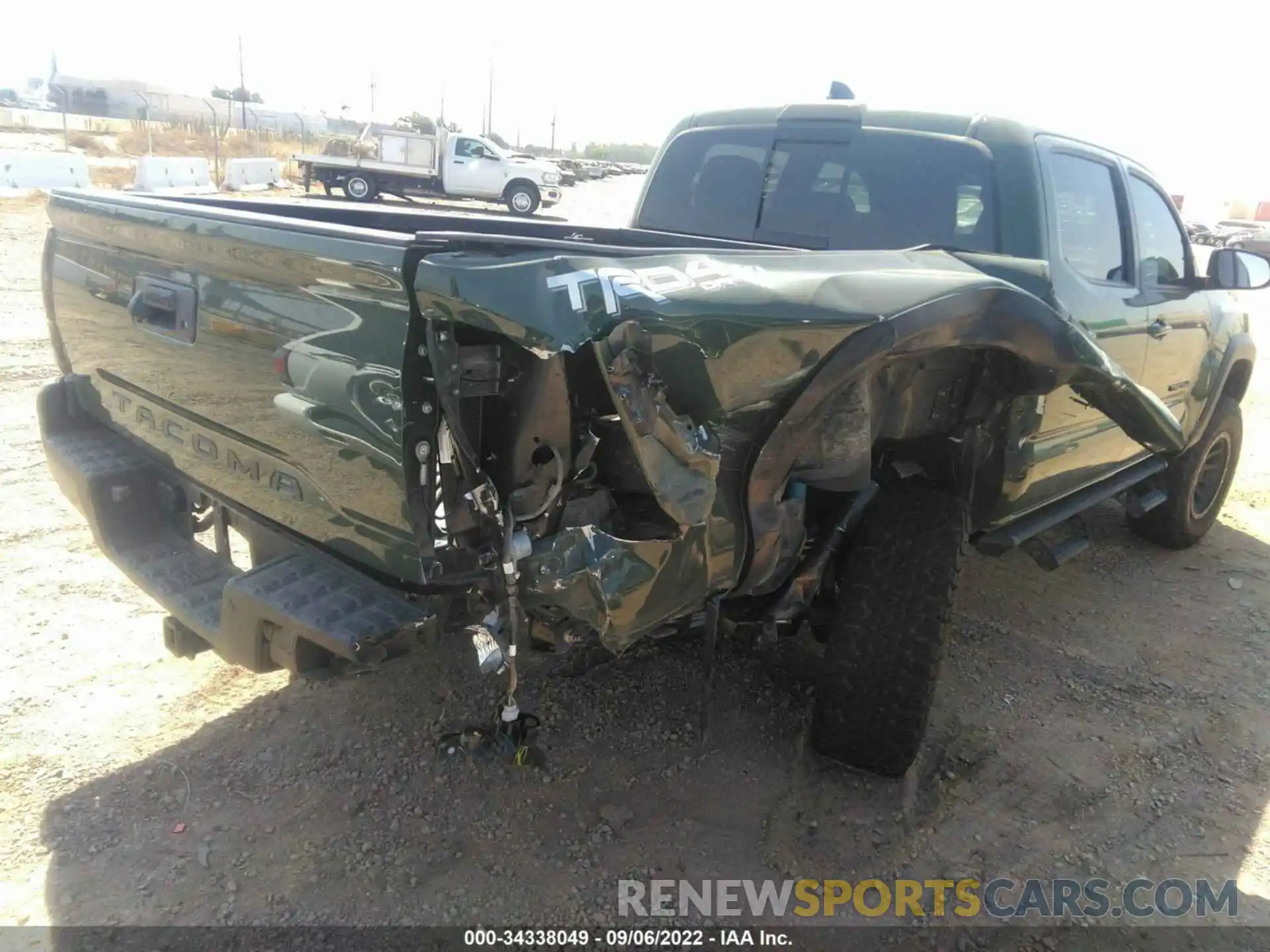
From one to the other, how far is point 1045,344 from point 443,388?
1599 millimetres

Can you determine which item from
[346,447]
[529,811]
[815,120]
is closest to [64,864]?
[529,811]

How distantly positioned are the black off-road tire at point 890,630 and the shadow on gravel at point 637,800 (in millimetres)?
247

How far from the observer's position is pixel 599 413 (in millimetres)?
2080

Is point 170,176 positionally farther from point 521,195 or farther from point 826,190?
point 826,190

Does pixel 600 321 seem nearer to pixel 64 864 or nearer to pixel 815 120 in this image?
pixel 64 864

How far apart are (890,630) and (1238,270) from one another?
2843 millimetres

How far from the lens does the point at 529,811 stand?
272 cm

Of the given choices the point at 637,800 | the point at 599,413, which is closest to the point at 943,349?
the point at 599,413

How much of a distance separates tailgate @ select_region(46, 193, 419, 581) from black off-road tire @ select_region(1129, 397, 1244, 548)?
4.54 m

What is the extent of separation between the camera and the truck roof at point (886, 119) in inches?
133

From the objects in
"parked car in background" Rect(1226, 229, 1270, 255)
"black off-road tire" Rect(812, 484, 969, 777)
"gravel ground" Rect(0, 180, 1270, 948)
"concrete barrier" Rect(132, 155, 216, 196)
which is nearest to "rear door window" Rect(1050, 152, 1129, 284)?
"black off-road tire" Rect(812, 484, 969, 777)

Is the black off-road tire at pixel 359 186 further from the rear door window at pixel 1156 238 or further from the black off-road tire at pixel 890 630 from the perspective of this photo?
the black off-road tire at pixel 890 630

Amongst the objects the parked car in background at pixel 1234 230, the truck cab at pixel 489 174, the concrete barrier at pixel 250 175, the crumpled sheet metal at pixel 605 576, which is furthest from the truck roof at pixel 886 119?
the parked car in background at pixel 1234 230

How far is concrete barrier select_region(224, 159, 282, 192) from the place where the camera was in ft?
73.0
